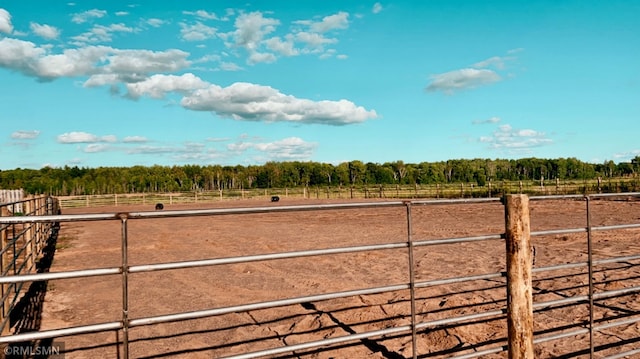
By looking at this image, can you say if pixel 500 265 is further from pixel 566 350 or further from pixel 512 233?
pixel 512 233

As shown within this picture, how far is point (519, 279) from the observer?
296cm

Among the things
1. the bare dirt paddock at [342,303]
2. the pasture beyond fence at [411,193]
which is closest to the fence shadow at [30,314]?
the bare dirt paddock at [342,303]

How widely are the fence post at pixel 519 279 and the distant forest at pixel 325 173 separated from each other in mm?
107653

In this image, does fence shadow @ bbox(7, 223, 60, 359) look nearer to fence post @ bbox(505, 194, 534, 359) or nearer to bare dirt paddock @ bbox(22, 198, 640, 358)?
bare dirt paddock @ bbox(22, 198, 640, 358)

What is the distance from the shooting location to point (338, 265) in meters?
8.70

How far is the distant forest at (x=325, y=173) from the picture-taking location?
109438 mm

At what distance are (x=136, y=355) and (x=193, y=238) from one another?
9.90 meters

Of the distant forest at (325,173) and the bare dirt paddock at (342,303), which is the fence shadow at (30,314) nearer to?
the bare dirt paddock at (342,303)

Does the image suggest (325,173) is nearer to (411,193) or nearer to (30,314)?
(411,193)

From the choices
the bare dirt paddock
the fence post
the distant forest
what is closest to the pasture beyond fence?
the bare dirt paddock

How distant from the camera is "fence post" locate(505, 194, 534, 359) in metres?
2.94

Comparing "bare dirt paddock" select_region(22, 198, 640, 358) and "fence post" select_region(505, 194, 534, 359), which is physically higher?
"fence post" select_region(505, 194, 534, 359)

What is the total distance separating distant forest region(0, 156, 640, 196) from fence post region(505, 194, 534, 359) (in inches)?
4238

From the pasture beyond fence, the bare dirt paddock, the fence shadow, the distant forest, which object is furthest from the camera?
the distant forest
